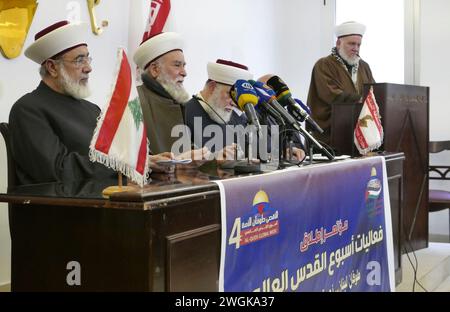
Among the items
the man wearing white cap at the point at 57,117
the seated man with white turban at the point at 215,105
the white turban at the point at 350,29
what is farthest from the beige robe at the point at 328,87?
the man wearing white cap at the point at 57,117

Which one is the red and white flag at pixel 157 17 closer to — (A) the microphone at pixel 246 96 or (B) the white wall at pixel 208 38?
(B) the white wall at pixel 208 38

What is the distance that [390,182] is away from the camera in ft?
12.2

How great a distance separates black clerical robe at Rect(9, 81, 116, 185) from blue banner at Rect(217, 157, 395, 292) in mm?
903

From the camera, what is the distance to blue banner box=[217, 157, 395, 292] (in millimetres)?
2166

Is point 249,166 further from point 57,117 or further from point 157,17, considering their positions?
point 157,17

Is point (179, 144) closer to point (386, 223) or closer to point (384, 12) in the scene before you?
point (386, 223)

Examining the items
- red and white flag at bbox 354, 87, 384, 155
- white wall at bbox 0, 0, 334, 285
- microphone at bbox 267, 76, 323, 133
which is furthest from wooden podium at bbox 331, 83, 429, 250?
white wall at bbox 0, 0, 334, 285

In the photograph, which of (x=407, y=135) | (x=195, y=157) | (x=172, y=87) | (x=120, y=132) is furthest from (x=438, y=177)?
(x=120, y=132)

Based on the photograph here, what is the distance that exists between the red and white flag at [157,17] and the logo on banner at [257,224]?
8.32 feet

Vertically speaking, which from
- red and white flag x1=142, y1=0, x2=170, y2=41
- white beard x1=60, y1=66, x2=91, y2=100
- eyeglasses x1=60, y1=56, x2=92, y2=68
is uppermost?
red and white flag x1=142, y1=0, x2=170, y2=41

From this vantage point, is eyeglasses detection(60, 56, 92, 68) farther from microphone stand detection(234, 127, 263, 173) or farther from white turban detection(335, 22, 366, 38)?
white turban detection(335, 22, 366, 38)

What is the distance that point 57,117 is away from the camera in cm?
295

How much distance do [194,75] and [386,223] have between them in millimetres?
→ 2610
